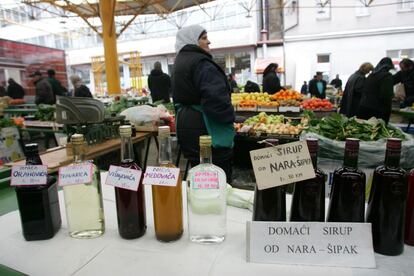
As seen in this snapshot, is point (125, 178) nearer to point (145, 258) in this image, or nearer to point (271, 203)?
point (145, 258)

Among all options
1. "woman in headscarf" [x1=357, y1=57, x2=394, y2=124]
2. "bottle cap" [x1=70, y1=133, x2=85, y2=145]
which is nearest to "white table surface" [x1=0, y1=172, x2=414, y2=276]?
"bottle cap" [x1=70, y1=133, x2=85, y2=145]

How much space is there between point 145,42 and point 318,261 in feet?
54.5

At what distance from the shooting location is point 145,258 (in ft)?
2.29

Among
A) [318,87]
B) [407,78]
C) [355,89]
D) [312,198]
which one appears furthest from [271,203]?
[318,87]

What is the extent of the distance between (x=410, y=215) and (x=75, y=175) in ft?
2.59

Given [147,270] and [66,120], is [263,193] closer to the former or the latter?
[147,270]

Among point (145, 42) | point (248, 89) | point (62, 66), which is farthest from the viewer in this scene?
point (145, 42)

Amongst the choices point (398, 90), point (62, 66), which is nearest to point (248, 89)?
point (398, 90)

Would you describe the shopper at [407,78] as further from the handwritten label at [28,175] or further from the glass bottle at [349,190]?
the handwritten label at [28,175]

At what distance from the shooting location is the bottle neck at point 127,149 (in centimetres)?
72

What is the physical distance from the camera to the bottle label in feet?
2.35

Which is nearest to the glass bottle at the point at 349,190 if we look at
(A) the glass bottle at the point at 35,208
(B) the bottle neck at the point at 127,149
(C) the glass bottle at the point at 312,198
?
(C) the glass bottle at the point at 312,198

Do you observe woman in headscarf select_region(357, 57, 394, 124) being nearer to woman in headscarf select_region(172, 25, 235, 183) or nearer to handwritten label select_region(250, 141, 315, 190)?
woman in headscarf select_region(172, 25, 235, 183)

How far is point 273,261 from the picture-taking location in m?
0.67
